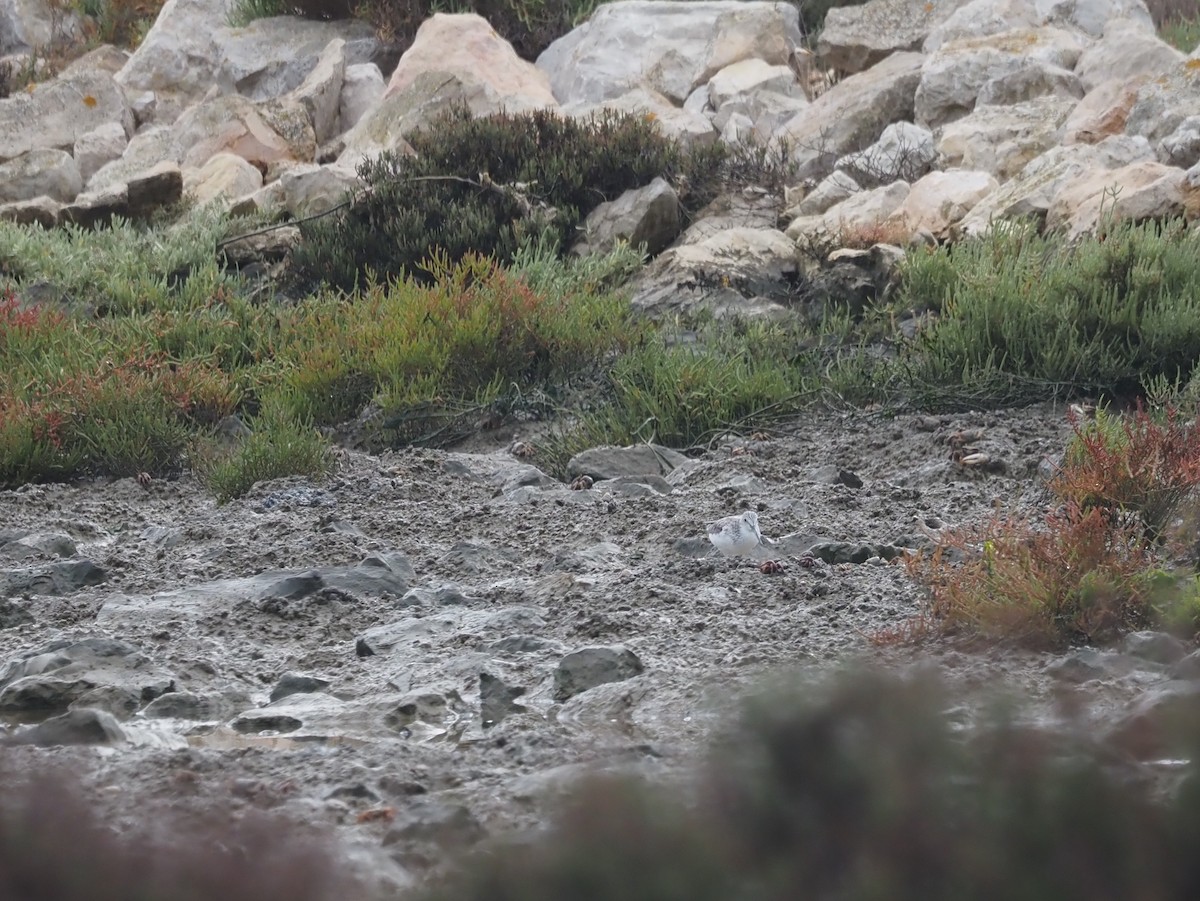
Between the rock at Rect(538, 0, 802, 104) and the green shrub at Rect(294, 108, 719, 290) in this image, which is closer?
the green shrub at Rect(294, 108, 719, 290)

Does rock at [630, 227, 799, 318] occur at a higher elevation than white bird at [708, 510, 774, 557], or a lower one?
lower

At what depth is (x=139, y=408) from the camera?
662 cm

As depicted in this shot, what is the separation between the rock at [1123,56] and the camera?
10531mm

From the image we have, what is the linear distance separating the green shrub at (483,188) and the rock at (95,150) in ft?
17.5

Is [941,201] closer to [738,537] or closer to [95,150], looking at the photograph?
[738,537]

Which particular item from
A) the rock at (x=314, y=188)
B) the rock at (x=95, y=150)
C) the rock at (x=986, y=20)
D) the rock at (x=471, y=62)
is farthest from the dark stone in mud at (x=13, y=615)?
the rock at (x=95, y=150)

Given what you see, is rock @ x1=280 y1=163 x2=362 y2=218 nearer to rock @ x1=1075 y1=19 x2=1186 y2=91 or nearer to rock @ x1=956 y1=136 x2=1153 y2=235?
rock @ x1=956 y1=136 x2=1153 y2=235

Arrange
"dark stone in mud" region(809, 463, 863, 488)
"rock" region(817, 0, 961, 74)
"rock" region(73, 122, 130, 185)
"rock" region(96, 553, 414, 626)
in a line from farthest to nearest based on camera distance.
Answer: "rock" region(73, 122, 130, 185)
"rock" region(817, 0, 961, 74)
"dark stone in mud" region(809, 463, 863, 488)
"rock" region(96, 553, 414, 626)

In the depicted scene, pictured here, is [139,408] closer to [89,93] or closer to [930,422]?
[930,422]

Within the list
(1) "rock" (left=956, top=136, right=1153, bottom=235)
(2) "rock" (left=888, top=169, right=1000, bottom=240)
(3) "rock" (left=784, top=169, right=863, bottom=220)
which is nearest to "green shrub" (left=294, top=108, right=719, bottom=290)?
(3) "rock" (left=784, top=169, right=863, bottom=220)

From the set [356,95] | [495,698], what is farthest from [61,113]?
[495,698]

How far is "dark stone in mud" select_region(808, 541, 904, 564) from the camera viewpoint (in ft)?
13.8

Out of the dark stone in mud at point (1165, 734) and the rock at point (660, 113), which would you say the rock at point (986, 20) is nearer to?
the rock at point (660, 113)

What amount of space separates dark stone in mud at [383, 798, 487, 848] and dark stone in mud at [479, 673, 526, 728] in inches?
32.2
